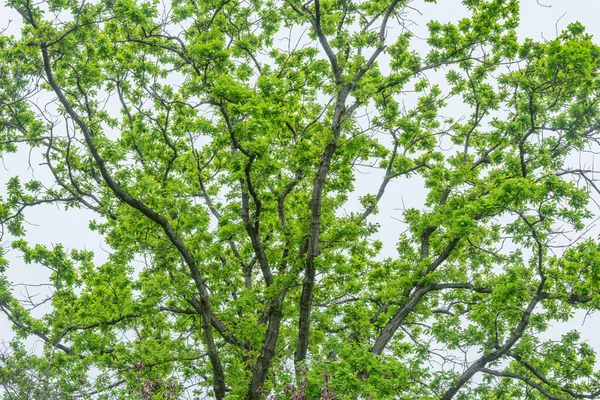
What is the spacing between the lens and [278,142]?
14.2 m

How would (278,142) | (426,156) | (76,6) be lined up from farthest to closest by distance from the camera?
(426,156)
(278,142)
(76,6)

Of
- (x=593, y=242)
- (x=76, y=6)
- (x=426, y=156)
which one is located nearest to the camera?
(x=76, y=6)

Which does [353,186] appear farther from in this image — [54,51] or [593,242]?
[54,51]

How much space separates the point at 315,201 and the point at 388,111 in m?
3.81

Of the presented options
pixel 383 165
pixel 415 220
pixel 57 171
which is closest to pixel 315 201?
pixel 415 220

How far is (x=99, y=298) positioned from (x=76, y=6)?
663cm

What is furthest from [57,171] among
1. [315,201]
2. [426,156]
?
[426,156]

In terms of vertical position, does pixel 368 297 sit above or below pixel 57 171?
below

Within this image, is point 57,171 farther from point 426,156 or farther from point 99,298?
point 426,156

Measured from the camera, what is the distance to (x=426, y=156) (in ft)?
55.1

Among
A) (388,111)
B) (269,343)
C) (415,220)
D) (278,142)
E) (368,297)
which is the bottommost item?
(269,343)

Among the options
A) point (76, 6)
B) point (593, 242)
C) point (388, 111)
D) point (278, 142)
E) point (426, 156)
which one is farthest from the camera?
point (426, 156)

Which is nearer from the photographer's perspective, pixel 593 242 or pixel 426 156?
pixel 593 242

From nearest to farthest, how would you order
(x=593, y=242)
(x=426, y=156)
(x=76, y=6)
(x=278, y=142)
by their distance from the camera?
(x=76, y=6), (x=593, y=242), (x=278, y=142), (x=426, y=156)
